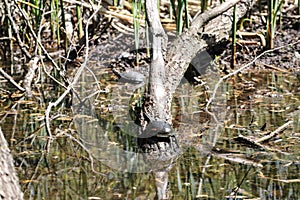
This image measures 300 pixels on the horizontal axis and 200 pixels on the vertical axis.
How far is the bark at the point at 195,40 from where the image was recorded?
Answer: 324cm

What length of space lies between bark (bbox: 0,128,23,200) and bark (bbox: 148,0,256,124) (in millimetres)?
1205

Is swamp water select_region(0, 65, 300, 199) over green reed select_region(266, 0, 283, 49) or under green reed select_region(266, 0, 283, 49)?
A: under

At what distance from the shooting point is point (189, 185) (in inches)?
96.1

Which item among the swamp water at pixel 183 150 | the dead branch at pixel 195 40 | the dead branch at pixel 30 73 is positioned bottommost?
the swamp water at pixel 183 150

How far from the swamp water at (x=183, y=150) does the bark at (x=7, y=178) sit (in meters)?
0.60

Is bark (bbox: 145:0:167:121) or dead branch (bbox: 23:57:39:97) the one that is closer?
bark (bbox: 145:0:167:121)

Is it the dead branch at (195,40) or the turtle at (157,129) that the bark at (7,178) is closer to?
the turtle at (157,129)

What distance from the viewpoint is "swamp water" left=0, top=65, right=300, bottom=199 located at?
2.42 m

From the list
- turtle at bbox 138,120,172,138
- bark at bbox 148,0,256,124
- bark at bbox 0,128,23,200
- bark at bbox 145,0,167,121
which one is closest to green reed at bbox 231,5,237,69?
bark at bbox 148,0,256,124

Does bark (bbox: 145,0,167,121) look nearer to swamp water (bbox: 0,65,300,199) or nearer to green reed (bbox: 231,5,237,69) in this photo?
swamp water (bbox: 0,65,300,199)

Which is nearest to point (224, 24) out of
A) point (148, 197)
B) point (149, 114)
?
point (149, 114)

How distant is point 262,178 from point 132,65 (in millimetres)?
2113

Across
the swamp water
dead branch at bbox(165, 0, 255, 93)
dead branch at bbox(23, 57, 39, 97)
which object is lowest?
the swamp water

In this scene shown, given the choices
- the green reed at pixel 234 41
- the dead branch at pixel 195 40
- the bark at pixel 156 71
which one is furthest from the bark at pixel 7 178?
the green reed at pixel 234 41
